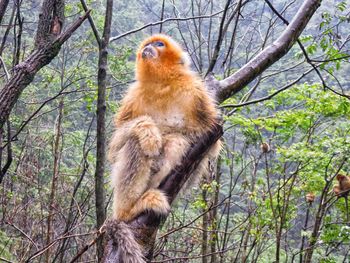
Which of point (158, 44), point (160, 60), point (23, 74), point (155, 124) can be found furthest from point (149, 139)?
point (23, 74)

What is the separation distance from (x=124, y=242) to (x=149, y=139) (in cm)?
78

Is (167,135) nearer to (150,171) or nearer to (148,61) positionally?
(150,171)

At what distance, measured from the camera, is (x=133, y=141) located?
219cm

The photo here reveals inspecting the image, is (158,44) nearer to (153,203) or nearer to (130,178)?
(130,178)

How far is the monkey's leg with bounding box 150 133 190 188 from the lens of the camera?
211cm

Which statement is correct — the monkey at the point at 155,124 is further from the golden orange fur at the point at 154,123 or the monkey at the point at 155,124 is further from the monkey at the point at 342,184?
the monkey at the point at 342,184

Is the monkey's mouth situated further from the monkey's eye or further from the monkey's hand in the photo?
the monkey's hand

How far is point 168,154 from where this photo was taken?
2.13m

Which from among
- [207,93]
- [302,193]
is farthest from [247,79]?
[302,193]

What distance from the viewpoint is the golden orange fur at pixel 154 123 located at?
82.7 inches

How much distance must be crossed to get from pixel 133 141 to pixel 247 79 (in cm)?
64

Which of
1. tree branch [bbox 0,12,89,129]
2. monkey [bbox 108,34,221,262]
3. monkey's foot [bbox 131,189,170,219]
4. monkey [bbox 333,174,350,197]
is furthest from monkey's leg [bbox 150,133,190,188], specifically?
monkey [bbox 333,174,350,197]

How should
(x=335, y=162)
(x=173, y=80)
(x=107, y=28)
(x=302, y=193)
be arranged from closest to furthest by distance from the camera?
1. (x=173, y=80)
2. (x=107, y=28)
3. (x=335, y=162)
4. (x=302, y=193)

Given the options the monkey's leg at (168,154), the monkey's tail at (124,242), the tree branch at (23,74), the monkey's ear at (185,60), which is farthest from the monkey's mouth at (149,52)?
the monkey's tail at (124,242)
